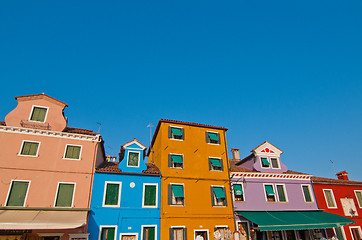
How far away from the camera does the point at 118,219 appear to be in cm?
1912

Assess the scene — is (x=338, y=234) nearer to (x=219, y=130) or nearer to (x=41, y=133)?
(x=219, y=130)

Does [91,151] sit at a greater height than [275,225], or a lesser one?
greater

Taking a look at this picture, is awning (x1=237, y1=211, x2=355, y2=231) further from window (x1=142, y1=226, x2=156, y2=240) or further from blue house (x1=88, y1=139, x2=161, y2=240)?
blue house (x1=88, y1=139, x2=161, y2=240)

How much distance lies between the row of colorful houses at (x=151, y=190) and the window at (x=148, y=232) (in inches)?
3.0

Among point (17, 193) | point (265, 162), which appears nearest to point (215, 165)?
point (265, 162)

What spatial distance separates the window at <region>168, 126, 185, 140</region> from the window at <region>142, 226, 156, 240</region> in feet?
29.1

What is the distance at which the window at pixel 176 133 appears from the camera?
2438 centimetres

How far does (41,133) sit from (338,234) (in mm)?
31590

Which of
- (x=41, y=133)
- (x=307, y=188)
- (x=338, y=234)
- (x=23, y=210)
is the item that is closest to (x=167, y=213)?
(x=23, y=210)

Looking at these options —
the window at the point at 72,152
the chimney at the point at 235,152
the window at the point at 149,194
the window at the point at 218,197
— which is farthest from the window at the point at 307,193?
the window at the point at 72,152

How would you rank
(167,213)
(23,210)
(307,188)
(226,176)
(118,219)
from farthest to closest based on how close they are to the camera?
(307,188) → (226,176) → (167,213) → (118,219) → (23,210)

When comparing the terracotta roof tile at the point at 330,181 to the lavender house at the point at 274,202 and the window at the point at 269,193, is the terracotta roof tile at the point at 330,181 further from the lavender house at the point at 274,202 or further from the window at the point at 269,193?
the window at the point at 269,193

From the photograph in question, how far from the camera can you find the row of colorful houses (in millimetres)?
17859

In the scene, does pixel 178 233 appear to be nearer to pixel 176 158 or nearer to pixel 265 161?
pixel 176 158
